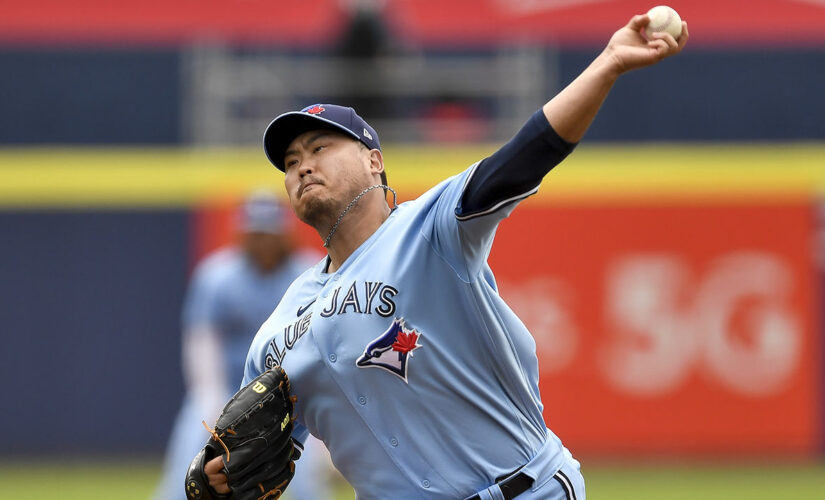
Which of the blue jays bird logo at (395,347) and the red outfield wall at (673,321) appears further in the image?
the red outfield wall at (673,321)

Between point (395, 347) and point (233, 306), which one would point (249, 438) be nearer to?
point (395, 347)

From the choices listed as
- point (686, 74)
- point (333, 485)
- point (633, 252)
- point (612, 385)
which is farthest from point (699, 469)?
point (686, 74)

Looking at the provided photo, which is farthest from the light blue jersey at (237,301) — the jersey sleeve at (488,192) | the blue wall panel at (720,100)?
the blue wall panel at (720,100)

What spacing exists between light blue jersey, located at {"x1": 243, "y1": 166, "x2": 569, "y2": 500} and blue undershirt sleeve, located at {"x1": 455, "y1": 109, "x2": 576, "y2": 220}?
19cm

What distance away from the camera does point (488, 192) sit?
3453 millimetres

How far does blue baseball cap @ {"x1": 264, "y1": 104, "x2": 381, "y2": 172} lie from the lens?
4.03 m

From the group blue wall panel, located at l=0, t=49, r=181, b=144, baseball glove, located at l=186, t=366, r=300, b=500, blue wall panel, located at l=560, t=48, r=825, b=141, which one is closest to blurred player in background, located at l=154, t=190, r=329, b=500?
baseball glove, located at l=186, t=366, r=300, b=500

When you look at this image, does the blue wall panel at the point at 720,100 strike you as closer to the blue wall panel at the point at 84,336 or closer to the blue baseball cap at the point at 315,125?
the blue wall panel at the point at 84,336

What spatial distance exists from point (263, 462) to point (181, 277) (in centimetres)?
843

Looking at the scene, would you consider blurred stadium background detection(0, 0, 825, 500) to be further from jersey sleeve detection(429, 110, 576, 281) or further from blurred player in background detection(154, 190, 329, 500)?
jersey sleeve detection(429, 110, 576, 281)

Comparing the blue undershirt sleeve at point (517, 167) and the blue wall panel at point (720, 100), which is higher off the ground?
the blue wall panel at point (720, 100)

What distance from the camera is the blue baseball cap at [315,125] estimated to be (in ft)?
13.2

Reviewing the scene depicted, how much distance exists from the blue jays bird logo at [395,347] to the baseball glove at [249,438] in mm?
377

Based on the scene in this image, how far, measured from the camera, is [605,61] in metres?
3.35
